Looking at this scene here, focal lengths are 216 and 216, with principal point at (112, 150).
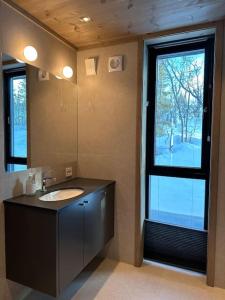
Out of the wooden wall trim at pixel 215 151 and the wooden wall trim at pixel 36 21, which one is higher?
the wooden wall trim at pixel 36 21

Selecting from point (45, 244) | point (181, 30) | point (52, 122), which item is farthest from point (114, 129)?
point (45, 244)

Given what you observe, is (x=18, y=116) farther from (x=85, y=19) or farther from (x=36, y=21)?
(x=85, y=19)

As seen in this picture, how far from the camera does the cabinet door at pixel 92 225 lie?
6.23 feet

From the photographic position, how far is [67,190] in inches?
84.3

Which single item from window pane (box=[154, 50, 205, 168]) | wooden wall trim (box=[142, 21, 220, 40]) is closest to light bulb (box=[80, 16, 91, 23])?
wooden wall trim (box=[142, 21, 220, 40])

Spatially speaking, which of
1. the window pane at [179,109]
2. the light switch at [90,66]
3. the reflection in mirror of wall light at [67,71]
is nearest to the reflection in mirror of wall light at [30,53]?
the reflection in mirror of wall light at [67,71]

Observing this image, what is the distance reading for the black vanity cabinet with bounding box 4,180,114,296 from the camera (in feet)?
5.01

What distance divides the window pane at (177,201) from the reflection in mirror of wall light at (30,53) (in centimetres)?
169

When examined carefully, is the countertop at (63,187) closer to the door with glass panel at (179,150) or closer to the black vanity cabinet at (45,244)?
the black vanity cabinet at (45,244)

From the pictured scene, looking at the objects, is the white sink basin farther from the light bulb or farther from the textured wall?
the light bulb

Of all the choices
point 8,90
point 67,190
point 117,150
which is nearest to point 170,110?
point 117,150

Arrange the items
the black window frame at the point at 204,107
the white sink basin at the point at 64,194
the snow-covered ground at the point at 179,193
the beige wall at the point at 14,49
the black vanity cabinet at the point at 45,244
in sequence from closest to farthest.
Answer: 1. the black vanity cabinet at the point at 45,244
2. the beige wall at the point at 14,49
3. the white sink basin at the point at 64,194
4. the black window frame at the point at 204,107
5. the snow-covered ground at the point at 179,193

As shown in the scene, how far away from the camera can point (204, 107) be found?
217cm

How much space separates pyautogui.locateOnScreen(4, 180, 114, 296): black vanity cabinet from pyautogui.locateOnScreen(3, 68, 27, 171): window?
0.37 m
